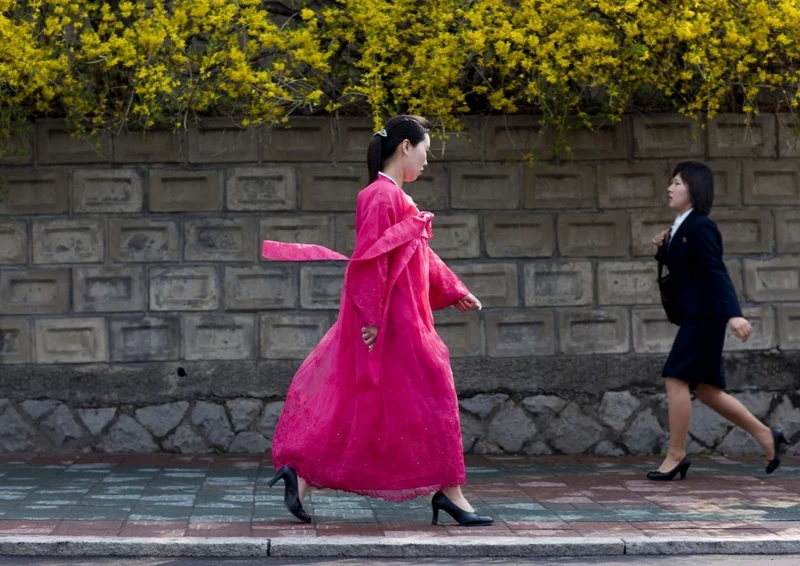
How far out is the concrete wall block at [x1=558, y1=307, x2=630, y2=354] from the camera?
30.0 feet

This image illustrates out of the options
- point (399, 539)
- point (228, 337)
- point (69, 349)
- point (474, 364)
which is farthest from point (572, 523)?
point (69, 349)

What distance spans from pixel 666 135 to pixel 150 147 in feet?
11.1

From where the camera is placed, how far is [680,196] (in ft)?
26.5

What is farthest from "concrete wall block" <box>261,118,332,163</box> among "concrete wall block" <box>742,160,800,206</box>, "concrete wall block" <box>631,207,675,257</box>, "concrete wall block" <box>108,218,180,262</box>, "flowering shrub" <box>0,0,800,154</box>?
"concrete wall block" <box>742,160,800,206</box>

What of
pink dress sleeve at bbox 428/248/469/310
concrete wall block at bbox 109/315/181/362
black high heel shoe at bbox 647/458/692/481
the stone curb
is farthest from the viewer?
concrete wall block at bbox 109/315/181/362

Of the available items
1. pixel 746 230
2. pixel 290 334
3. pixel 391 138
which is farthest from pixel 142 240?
pixel 746 230

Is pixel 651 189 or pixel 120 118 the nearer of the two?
pixel 120 118

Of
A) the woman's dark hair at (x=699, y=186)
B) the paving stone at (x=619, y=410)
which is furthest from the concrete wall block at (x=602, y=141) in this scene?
the paving stone at (x=619, y=410)

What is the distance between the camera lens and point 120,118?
28.3ft

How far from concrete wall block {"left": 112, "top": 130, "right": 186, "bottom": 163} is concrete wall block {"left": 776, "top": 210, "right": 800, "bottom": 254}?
13.0ft

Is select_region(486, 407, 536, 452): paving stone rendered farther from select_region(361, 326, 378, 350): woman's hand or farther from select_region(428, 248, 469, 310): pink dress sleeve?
select_region(361, 326, 378, 350): woman's hand

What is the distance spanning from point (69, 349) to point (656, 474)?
150 inches

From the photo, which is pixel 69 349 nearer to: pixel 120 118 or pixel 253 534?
pixel 120 118

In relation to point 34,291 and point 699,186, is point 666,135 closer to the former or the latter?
point 699,186
